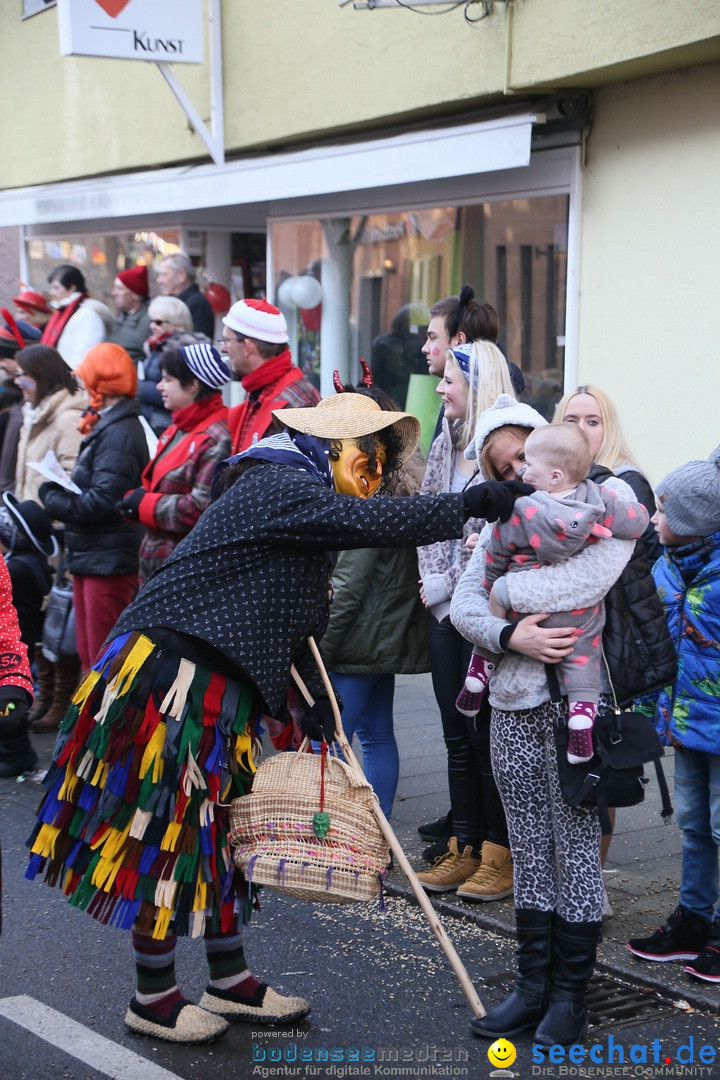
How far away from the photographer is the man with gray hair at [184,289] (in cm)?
1026

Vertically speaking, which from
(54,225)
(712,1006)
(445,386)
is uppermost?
(54,225)

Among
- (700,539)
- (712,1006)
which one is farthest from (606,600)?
(712,1006)

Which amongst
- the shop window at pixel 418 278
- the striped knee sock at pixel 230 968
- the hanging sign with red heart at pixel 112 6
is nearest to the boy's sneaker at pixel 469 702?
the striped knee sock at pixel 230 968

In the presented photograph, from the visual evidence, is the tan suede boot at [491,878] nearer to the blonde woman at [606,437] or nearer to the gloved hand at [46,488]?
the blonde woman at [606,437]

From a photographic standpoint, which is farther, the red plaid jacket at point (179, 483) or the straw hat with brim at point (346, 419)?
the red plaid jacket at point (179, 483)

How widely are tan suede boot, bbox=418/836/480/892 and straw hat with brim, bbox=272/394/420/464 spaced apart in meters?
1.96

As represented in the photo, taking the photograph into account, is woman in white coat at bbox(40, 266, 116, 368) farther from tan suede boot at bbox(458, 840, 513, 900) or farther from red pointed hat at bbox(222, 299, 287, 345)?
tan suede boot at bbox(458, 840, 513, 900)

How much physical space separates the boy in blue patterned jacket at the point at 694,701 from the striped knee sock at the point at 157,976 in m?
1.56

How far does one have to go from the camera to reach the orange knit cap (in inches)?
273

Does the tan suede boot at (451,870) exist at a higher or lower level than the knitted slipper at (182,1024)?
lower

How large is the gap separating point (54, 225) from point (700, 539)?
41.1 ft

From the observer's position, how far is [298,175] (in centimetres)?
970

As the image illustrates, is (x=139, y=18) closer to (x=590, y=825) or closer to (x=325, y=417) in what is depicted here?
(x=325, y=417)

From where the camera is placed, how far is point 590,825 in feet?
12.0
